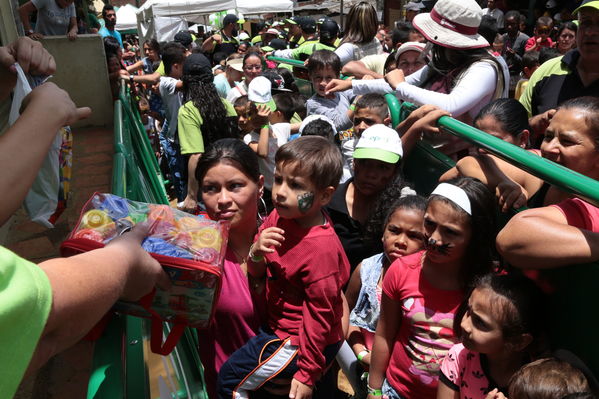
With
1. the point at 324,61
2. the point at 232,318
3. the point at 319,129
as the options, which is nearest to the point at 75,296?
the point at 232,318

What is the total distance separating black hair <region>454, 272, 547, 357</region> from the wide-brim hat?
1.73 meters

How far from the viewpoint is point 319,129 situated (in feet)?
12.6

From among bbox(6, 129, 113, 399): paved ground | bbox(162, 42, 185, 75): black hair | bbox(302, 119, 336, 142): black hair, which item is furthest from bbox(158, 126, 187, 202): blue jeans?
bbox(302, 119, 336, 142): black hair

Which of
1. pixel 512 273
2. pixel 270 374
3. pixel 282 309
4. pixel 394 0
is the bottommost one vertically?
pixel 394 0

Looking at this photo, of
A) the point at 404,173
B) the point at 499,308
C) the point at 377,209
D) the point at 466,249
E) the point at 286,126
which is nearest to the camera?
the point at 499,308

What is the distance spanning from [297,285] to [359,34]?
434cm

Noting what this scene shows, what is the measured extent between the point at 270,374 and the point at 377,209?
1.04m

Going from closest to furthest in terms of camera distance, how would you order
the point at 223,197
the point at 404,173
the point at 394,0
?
the point at 223,197
the point at 404,173
the point at 394,0

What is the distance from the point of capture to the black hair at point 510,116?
7.99 ft

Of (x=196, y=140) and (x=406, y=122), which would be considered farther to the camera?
(x=196, y=140)

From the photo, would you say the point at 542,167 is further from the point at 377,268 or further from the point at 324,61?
the point at 324,61

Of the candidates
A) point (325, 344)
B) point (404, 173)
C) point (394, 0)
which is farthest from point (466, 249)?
point (394, 0)

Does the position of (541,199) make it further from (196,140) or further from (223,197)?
(196,140)

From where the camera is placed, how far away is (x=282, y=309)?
6.89 feet
